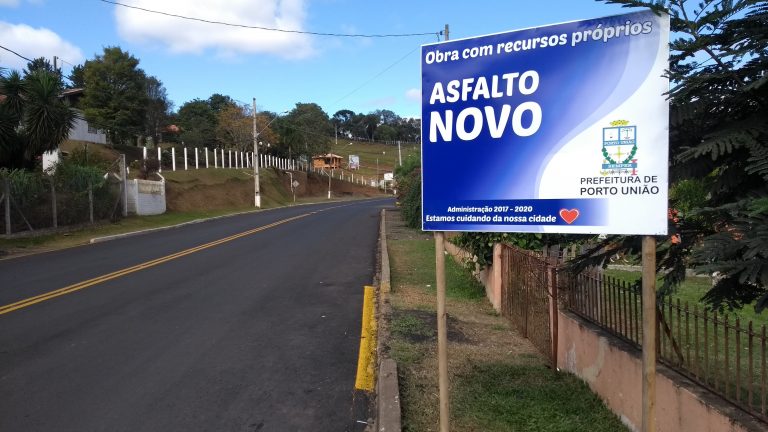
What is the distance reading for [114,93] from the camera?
55.7 meters

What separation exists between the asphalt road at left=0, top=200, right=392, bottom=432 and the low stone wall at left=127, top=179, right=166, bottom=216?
16954 mm

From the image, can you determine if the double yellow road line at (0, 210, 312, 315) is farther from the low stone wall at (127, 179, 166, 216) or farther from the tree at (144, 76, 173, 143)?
the tree at (144, 76, 173, 143)

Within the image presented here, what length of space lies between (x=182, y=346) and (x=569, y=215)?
16.7ft

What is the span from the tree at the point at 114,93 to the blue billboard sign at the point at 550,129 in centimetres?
5733

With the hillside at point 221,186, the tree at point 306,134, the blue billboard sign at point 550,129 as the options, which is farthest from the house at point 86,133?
the blue billboard sign at point 550,129

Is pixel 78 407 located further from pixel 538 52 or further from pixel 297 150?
pixel 297 150

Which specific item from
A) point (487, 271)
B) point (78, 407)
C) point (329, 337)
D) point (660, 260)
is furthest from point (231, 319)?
point (660, 260)

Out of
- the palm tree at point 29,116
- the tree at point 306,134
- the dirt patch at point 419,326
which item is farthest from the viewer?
the tree at point 306,134

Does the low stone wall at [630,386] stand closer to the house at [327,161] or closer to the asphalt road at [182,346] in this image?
the asphalt road at [182,346]

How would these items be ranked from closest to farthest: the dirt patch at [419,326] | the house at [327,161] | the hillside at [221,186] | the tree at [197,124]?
the dirt patch at [419,326]
the hillside at [221,186]
the tree at [197,124]
the house at [327,161]

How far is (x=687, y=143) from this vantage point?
10.1 ft

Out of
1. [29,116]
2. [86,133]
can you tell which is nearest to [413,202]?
[29,116]

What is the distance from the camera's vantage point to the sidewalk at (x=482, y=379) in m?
4.38

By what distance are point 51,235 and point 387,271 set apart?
600 inches
